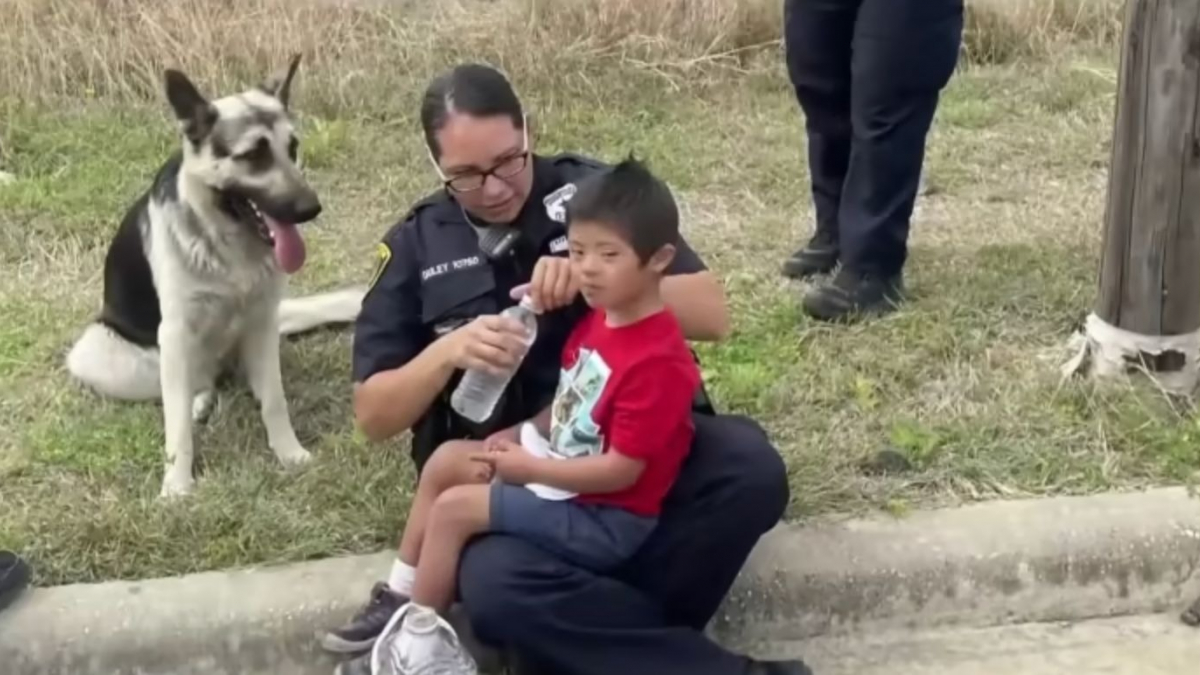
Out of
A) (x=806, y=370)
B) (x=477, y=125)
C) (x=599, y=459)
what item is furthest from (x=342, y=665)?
(x=806, y=370)

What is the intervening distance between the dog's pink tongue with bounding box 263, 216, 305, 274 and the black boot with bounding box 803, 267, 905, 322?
158 centimetres

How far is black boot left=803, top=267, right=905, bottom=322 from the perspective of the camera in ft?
15.6

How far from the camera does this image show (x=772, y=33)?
7.68 m

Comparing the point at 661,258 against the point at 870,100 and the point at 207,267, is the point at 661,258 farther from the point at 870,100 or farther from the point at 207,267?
the point at 870,100

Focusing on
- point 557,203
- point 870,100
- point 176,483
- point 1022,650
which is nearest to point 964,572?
point 1022,650

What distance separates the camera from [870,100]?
4.67 meters

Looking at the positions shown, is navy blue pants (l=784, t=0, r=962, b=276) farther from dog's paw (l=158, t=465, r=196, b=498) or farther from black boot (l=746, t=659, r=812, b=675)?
dog's paw (l=158, t=465, r=196, b=498)

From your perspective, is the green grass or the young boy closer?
the young boy

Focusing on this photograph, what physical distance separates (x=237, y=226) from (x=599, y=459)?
1.45 metres

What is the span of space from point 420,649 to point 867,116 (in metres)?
2.28

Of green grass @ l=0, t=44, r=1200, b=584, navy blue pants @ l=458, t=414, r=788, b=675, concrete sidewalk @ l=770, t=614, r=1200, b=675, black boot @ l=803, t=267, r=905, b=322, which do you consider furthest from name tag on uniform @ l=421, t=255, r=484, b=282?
black boot @ l=803, t=267, r=905, b=322

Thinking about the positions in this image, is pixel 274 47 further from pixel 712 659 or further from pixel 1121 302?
pixel 712 659

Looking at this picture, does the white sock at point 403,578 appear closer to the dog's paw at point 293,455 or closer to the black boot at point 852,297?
the dog's paw at point 293,455

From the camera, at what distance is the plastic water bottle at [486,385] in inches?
123
